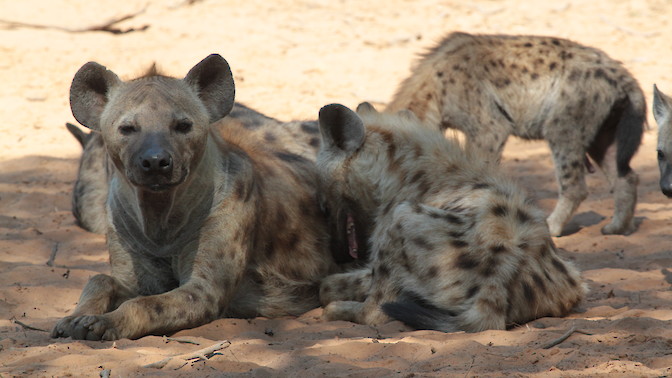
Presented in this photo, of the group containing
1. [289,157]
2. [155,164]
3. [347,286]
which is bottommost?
[347,286]

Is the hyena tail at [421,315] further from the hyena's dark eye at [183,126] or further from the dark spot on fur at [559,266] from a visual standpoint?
the hyena's dark eye at [183,126]

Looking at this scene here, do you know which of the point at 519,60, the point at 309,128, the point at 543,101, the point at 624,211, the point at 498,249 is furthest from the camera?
the point at 519,60

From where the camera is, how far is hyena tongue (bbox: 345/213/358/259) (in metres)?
4.30

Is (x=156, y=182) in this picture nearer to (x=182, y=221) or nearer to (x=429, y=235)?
(x=182, y=221)

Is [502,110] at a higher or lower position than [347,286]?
higher

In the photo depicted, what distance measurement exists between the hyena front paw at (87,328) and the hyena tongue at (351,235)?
1.31 metres

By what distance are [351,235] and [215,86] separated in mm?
969

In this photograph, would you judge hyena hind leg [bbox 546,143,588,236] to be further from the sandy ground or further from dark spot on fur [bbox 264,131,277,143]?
dark spot on fur [bbox 264,131,277,143]

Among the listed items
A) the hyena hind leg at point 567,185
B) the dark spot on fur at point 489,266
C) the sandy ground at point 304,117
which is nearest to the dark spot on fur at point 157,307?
the sandy ground at point 304,117

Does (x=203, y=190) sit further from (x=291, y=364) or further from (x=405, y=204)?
(x=291, y=364)

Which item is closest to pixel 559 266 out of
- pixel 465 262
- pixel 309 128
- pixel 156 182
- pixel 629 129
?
pixel 465 262

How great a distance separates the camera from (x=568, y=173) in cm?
632

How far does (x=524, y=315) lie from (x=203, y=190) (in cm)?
138

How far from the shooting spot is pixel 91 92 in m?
3.78
